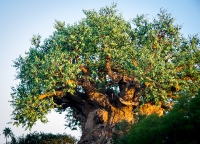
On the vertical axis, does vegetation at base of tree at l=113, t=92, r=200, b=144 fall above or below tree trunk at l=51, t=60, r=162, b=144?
below

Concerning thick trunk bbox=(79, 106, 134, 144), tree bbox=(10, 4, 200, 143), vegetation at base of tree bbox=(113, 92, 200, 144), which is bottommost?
vegetation at base of tree bbox=(113, 92, 200, 144)

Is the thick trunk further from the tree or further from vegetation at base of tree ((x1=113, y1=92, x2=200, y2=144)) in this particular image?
vegetation at base of tree ((x1=113, y1=92, x2=200, y2=144))

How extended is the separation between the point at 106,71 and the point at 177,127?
12.7 meters

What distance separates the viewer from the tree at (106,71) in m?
26.4

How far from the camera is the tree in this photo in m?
26.4

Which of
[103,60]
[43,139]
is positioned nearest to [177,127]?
[103,60]

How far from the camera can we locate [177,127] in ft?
59.3

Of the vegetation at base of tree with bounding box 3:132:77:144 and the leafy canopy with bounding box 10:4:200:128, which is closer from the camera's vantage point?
the leafy canopy with bounding box 10:4:200:128

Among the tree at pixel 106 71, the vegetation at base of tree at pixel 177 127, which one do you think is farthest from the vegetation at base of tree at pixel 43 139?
the vegetation at base of tree at pixel 177 127

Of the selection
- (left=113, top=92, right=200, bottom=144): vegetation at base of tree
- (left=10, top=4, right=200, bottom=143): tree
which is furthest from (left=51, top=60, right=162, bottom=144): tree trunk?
(left=113, top=92, right=200, bottom=144): vegetation at base of tree

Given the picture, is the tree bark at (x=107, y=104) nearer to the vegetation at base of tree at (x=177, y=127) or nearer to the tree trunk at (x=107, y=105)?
the tree trunk at (x=107, y=105)

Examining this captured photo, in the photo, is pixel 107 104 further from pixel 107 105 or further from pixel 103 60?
pixel 103 60

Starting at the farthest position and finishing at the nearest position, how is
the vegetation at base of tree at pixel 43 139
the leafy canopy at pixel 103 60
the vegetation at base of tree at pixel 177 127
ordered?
the vegetation at base of tree at pixel 43 139 < the leafy canopy at pixel 103 60 < the vegetation at base of tree at pixel 177 127

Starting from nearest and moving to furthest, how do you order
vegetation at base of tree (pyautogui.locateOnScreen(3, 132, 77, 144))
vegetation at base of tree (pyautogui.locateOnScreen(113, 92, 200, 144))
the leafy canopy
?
vegetation at base of tree (pyautogui.locateOnScreen(113, 92, 200, 144)) → the leafy canopy → vegetation at base of tree (pyautogui.locateOnScreen(3, 132, 77, 144))
